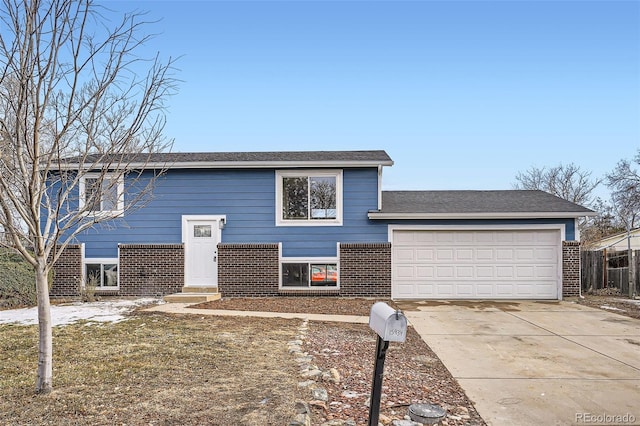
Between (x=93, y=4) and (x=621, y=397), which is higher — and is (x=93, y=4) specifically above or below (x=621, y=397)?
above

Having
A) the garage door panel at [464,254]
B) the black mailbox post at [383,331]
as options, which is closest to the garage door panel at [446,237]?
the garage door panel at [464,254]

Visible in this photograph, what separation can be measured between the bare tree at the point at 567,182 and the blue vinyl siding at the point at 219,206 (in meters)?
28.1

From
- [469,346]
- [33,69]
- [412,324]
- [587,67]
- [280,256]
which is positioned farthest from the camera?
[587,67]

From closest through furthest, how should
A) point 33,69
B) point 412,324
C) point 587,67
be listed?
1. point 33,69
2. point 412,324
3. point 587,67

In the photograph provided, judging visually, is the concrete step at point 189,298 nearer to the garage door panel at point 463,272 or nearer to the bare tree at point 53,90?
the garage door panel at point 463,272

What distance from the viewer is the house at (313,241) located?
498 inches

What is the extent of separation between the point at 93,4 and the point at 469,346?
6.55 metres

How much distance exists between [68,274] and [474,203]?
12.4m

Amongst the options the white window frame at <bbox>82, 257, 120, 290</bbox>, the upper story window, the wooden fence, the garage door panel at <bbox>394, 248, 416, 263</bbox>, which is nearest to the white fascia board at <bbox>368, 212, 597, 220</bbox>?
the garage door panel at <bbox>394, 248, 416, 263</bbox>

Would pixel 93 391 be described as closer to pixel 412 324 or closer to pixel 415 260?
pixel 412 324

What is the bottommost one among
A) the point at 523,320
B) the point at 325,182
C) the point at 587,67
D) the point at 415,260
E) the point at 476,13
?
the point at 523,320

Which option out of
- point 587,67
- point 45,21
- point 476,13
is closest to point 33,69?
point 45,21

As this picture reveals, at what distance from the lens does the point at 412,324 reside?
8.64 meters

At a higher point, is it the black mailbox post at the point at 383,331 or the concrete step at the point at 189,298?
the black mailbox post at the point at 383,331
